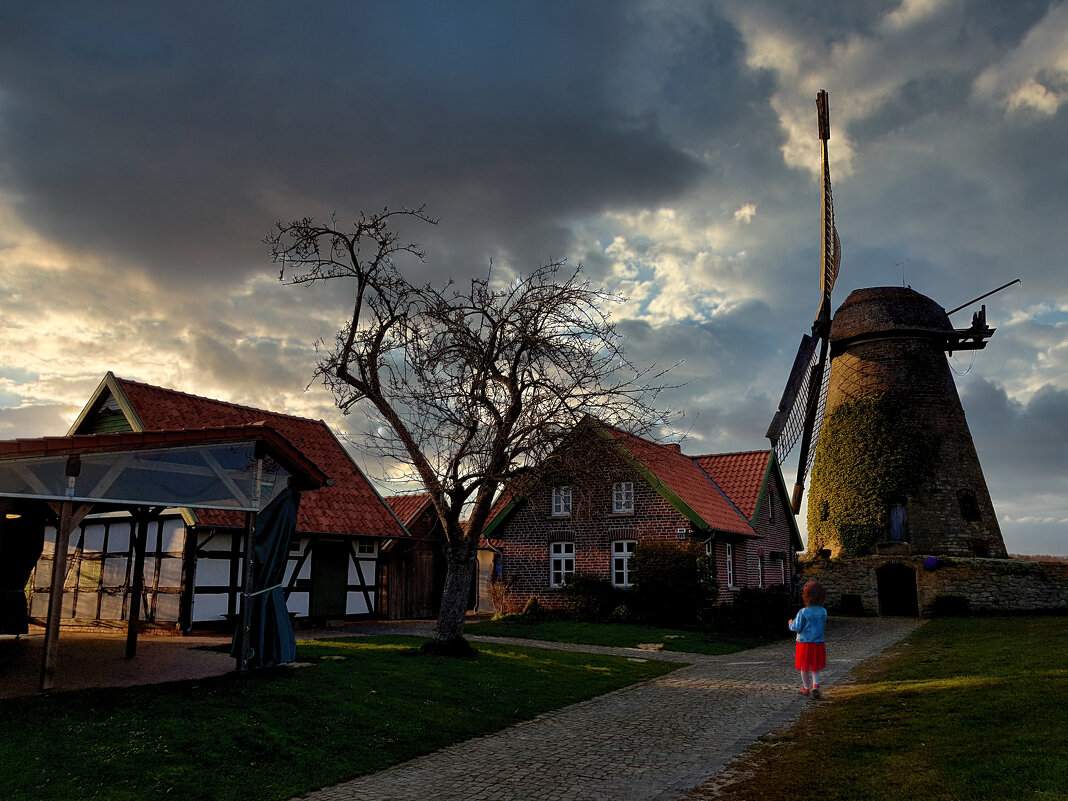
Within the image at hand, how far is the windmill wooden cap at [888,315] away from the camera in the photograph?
30.5 metres

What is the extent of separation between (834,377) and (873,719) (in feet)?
82.9

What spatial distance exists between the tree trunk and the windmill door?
25.9ft

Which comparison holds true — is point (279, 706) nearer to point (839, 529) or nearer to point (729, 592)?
point (729, 592)

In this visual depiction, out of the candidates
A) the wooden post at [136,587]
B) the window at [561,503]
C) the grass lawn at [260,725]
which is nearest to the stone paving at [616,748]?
the grass lawn at [260,725]

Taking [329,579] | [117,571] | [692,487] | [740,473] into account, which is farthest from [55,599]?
[740,473]

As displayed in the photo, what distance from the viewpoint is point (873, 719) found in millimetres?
8906

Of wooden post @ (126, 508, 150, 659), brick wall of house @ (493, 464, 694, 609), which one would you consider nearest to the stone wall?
brick wall of house @ (493, 464, 694, 609)

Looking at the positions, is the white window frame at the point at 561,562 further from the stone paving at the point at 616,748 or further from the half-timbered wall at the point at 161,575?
the stone paving at the point at 616,748

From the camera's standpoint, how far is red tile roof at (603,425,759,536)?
875 inches

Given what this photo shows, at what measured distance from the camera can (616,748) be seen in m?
8.14

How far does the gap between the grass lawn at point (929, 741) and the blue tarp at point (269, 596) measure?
692cm

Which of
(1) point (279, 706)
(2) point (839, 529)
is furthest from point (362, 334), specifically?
(2) point (839, 529)

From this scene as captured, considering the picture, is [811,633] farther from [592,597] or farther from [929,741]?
[592,597]

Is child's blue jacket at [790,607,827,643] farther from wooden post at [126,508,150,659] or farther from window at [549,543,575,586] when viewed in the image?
window at [549,543,575,586]
